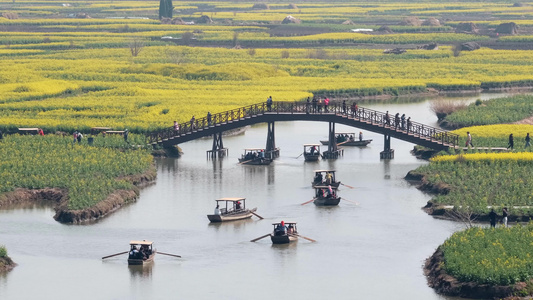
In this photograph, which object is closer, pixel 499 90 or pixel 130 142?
pixel 130 142

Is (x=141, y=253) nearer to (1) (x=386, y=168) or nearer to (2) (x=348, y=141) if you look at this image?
(1) (x=386, y=168)

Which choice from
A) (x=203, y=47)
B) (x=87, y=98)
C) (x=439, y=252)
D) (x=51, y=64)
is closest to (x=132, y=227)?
(x=439, y=252)

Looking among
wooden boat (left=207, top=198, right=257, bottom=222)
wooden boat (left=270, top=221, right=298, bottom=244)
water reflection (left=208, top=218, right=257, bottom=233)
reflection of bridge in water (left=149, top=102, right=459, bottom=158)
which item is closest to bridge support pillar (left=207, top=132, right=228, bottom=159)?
reflection of bridge in water (left=149, top=102, right=459, bottom=158)

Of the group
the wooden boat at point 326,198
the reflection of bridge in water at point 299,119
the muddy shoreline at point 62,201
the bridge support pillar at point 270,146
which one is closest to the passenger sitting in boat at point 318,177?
the wooden boat at point 326,198

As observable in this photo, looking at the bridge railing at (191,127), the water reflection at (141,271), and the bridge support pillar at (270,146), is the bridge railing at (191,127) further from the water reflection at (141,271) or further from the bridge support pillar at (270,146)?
the water reflection at (141,271)

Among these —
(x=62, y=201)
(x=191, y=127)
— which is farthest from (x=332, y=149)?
(x=62, y=201)

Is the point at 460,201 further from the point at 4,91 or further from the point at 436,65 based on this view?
the point at 436,65

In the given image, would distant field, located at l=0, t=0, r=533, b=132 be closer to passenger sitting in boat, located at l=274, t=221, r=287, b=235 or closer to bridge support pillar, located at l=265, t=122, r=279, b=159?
bridge support pillar, located at l=265, t=122, r=279, b=159
